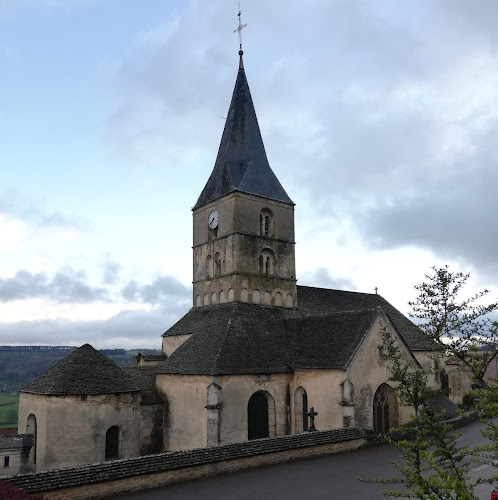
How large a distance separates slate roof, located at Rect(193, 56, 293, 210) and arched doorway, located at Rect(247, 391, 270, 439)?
50.7 ft

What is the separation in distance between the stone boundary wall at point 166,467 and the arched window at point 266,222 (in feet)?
62.5

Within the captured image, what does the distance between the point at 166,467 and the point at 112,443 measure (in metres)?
10.3

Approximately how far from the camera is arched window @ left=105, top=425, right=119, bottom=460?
2483 centimetres

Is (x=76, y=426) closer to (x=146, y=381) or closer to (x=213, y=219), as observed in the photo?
(x=146, y=381)

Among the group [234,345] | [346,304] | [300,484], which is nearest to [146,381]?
[234,345]

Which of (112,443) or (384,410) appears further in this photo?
(384,410)

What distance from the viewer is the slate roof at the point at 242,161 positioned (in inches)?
1483

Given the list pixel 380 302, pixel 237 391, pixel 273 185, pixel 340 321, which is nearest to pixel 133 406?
pixel 237 391

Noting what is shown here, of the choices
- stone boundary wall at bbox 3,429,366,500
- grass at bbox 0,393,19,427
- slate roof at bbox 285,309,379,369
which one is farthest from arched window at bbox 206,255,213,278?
grass at bbox 0,393,19,427

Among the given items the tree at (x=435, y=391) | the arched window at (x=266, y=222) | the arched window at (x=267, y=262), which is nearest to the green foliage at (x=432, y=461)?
the tree at (x=435, y=391)

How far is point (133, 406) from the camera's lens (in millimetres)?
26000

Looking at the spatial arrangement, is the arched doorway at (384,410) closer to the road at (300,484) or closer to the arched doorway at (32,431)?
the road at (300,484)

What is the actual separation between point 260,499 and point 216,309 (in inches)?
833

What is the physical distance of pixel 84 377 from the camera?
2514 cm
